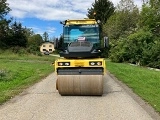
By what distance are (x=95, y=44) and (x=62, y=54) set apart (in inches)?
80.9

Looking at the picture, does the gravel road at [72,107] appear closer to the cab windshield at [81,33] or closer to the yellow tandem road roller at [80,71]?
the yellow tandem road roller at [80,71]

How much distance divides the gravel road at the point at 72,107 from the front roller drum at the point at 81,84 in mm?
237

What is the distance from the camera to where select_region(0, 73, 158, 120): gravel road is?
8.53 meters

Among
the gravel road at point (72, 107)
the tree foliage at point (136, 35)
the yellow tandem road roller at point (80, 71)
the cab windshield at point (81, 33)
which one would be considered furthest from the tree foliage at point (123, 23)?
the gravel road at point (72, 107)

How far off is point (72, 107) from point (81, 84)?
6.62ft

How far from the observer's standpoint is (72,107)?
32.0 ft

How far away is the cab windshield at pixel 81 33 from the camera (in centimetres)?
1408

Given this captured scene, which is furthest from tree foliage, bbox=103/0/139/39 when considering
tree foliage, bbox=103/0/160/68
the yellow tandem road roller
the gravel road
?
the gravel road

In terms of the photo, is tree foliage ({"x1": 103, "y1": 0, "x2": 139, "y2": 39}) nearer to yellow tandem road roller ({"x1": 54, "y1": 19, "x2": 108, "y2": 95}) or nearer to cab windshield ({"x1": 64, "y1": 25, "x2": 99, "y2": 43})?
cab windshield ({"x1": 64, "y1": 25, "x2": 99, "y2": 43})

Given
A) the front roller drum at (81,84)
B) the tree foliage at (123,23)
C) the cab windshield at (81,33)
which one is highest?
the tree foliage at (123,23)

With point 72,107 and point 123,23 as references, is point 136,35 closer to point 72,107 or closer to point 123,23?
point 123,23

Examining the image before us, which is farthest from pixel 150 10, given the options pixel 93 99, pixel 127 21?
pixel 93 99

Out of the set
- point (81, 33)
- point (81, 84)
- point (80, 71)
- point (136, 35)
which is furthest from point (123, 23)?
point (81, 84)

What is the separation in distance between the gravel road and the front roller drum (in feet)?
0.78
